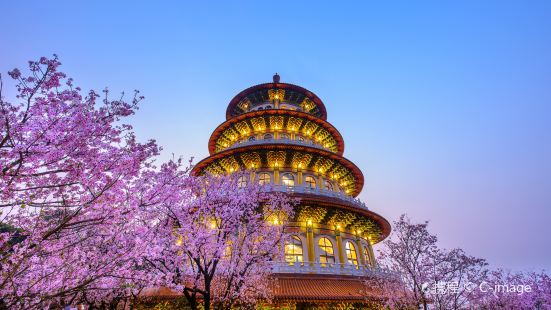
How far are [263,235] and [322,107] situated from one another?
27.6 metres

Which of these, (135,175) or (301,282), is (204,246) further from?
(301,282)

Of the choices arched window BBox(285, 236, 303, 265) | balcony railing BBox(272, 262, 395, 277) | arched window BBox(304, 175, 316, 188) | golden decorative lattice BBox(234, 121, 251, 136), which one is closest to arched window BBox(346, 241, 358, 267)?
Answer: balcony railing BBox(272, 262, 395, 277)

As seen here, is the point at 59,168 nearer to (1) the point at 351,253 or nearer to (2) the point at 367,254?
(1) the point at 351,253

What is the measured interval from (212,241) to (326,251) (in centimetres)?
1377

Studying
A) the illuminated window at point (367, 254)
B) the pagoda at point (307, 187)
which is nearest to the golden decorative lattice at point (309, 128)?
the pagoda at point (307, 187)

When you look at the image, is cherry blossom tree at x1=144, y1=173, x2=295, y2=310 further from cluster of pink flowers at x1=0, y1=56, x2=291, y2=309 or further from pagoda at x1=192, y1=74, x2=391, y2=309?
pagoda at x1=192, y1=74, x2=391, y2=309

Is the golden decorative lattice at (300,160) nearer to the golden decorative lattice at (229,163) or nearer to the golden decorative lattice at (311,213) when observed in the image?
the golden decorative lattice at (229,163)

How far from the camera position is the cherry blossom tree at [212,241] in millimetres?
11048

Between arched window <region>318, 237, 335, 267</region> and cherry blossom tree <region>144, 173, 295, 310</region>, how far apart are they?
26.5 feet

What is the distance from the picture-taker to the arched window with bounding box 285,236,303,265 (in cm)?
2161

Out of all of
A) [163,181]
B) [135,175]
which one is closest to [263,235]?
[163,181]

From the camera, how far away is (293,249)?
2208cm

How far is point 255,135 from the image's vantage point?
32250mm

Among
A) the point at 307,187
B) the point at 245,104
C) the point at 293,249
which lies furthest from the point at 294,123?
the point at 293,249
